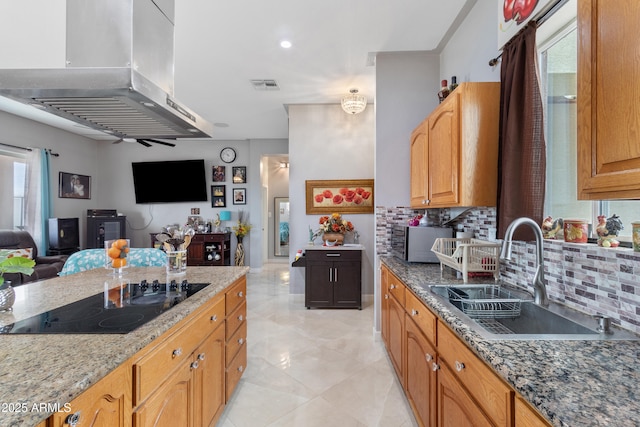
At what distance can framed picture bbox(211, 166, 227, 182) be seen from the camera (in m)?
6.35

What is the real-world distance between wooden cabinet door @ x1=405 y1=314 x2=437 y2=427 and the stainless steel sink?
260 mm

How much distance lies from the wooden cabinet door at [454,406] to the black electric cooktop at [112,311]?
1.19 meters

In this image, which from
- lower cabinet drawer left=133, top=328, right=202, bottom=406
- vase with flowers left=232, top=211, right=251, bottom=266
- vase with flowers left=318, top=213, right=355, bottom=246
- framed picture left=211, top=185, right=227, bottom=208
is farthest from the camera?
framed picture left=211, top=185, right=227, bottom=208

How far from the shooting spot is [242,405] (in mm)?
1966

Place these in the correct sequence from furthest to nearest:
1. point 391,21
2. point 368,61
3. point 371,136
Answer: point 371,136, point 368,61, point 391,21

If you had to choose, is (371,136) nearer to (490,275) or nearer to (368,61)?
(368,61)

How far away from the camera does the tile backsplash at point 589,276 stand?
1058 millimetres

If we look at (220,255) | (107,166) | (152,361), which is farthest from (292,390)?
(107,166)

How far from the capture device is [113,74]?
1169 mm

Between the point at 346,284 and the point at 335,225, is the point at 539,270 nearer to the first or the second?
the point at 346,284

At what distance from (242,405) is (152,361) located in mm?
1197

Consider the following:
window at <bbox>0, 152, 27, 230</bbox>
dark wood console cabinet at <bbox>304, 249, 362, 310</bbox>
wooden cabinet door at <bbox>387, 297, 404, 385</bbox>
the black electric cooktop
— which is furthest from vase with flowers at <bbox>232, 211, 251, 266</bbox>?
the black electric cooktop

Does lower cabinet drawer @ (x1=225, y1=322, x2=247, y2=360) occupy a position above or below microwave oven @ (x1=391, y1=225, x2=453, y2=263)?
below

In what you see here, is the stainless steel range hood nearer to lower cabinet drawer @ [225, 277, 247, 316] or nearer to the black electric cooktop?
the black electric cooktop
